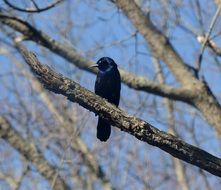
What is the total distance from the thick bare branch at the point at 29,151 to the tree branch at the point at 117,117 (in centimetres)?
277

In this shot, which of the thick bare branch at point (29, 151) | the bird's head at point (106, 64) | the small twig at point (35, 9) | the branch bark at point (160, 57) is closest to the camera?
the bird's head at point (106, 64)

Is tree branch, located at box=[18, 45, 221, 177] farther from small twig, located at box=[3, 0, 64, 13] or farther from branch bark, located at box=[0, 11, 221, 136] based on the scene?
small twig, located at box=[3, 0, 64, 13]

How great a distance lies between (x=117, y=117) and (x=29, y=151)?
3.14 m

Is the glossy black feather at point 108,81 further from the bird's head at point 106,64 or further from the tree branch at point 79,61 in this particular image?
the tree branch at point 79,61

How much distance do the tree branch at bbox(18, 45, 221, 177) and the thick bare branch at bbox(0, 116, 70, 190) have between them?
277 centimetres

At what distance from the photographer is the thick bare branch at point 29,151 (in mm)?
5877

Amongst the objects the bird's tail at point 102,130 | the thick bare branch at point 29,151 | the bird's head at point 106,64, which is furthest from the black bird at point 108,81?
the thick bare branch at point 29,151

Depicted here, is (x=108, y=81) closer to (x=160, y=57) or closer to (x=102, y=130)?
(x=102, y=130)

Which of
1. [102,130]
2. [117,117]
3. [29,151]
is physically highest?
[117,117]

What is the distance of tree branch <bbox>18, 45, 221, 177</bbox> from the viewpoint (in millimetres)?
3020

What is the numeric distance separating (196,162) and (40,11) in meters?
2.73

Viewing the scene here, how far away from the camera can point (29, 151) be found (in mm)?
6070

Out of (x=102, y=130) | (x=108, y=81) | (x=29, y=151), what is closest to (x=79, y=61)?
(x=108, y=81)

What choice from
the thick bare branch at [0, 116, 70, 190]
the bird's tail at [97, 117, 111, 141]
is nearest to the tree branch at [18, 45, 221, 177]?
the bird's tail at [97, 117, 111, 141]
